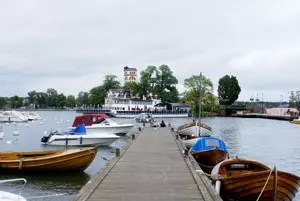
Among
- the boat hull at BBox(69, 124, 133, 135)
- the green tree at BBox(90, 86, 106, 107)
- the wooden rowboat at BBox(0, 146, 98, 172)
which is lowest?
the wooden rowboat at BBox(0, 146, 98, 172)

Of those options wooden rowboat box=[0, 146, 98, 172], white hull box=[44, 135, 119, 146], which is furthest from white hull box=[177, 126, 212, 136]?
wooden rowboat box=[0, 146, 98, 172]

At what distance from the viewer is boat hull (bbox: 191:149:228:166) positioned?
21.6 meters

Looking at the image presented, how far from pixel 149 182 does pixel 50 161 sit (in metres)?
7.60

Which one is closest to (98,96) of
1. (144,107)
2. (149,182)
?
(144,107)

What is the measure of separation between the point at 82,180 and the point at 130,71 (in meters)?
157

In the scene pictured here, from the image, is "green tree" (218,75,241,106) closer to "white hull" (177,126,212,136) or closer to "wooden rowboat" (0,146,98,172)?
"white hull" (177,126,212,136)

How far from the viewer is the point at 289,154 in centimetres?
3206

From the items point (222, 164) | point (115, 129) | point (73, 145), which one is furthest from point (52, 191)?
point (115, 129)

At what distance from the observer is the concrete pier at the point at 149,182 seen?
11.6 meters

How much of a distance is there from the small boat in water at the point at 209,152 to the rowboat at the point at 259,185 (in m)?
7.57

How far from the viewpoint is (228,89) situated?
446ft

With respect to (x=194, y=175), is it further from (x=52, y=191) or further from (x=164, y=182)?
(x=52, y=191)

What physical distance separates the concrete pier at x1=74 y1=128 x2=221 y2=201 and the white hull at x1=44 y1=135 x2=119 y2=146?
11.4 metres

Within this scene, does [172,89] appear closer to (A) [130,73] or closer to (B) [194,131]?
(A) [130,73]
